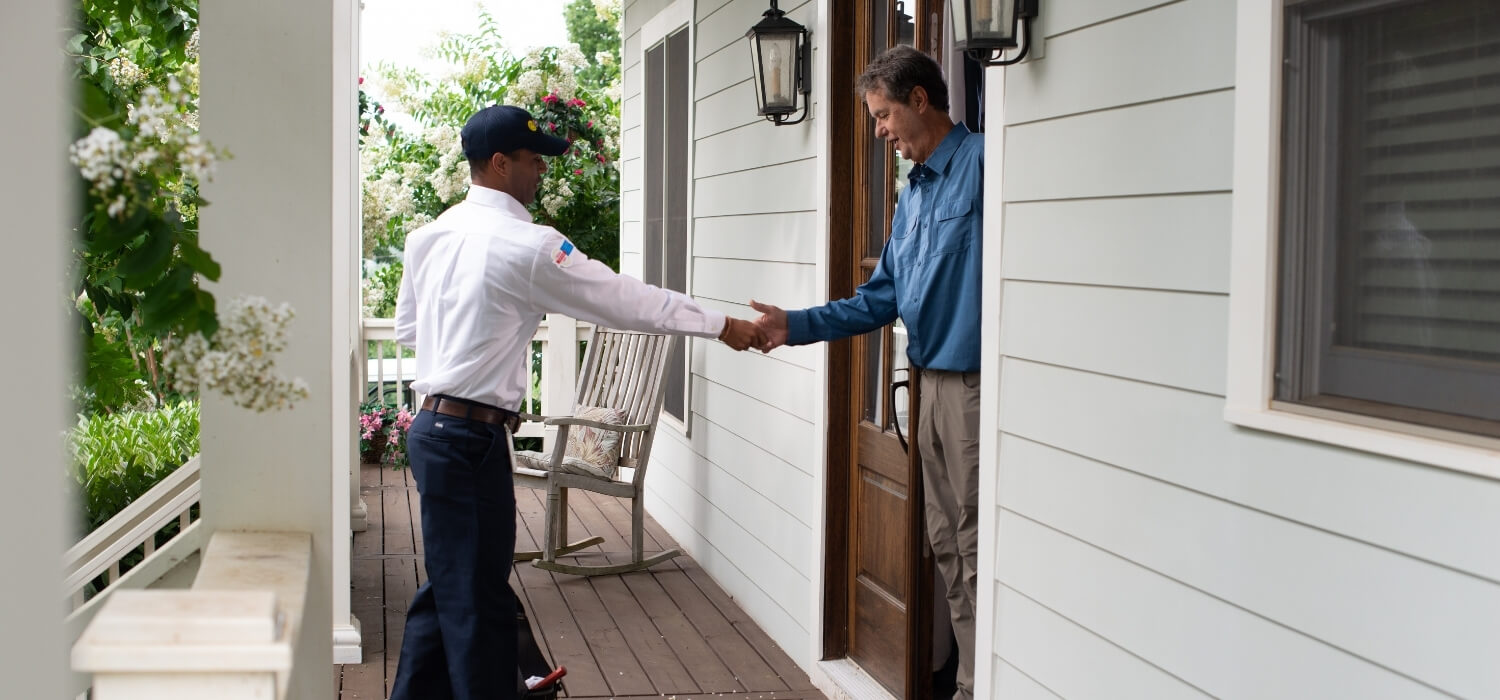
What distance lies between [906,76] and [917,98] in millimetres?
62

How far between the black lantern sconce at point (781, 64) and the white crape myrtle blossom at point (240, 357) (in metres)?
3.16

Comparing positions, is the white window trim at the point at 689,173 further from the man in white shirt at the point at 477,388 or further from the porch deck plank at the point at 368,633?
the man in white shirt at the point at 477,388

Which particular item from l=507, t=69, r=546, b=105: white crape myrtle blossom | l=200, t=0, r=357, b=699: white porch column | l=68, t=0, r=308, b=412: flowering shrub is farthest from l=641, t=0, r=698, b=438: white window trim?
l=68, t=0, r=308, b=412: flowering shrub

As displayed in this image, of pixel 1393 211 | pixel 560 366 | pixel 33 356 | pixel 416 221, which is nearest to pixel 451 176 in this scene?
pixel 416 221

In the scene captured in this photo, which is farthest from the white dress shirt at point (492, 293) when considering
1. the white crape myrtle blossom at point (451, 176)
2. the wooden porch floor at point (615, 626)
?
the white crape myrtle blossom at point (451, 176)

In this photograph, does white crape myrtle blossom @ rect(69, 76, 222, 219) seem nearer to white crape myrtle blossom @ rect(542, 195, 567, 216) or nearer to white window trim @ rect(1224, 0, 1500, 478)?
white window trim @ rect(1224, 0, 1500, 478)

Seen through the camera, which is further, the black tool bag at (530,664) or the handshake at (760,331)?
the handshake at (760,331)

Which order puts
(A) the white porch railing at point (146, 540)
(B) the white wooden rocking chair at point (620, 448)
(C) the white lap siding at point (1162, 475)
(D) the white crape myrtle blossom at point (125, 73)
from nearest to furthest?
(C) the white lap siding at point (1162, 475)
(A) the white porch railing at point (146, 540)
(D) the white crape myrtle blossom at point (125, 73)
(B) the white wooden rocking chair at point (620, 448)

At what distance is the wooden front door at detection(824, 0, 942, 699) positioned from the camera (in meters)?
3.57

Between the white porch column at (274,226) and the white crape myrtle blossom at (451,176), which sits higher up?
the white crape myrtle blossom at (451,176)

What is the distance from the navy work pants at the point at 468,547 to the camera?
3045 mm

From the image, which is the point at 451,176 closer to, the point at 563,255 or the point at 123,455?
the point at 123,455

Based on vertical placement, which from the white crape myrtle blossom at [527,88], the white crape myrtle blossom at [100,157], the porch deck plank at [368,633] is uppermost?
the white crape myrtle blossom at [527,88]

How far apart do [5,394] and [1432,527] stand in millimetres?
1607
